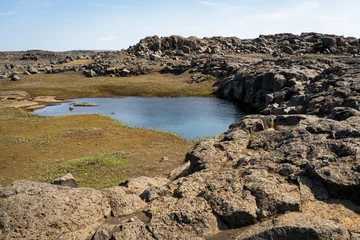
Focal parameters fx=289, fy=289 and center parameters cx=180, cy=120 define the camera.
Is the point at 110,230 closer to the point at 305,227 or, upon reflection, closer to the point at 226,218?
the point at 226,218

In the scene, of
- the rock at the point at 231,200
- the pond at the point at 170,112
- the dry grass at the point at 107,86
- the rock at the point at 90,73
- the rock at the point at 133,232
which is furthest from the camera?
the rock at the point at 90,73

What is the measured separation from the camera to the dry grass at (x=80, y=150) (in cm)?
3391

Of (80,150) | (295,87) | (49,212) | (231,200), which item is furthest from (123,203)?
(295,87)

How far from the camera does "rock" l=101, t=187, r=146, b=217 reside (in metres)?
14.4

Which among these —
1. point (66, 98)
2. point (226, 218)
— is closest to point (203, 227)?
point (226, 218)

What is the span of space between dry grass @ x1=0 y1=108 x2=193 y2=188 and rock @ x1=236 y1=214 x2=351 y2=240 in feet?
71.0

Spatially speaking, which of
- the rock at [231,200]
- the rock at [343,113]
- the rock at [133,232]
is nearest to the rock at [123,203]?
the rock at [133,232]

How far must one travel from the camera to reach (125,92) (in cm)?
11762

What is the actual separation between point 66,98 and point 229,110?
5996 cm

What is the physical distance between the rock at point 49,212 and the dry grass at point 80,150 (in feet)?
52.9

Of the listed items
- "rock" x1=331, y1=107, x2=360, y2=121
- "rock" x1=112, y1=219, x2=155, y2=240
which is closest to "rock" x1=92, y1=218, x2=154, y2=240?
"rock" x1=112, y1=219, x2=155, y2=240

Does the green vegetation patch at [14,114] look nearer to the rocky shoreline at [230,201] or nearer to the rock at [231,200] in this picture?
the rocky shoreline at [230,201]

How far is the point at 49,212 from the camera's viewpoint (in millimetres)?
12938

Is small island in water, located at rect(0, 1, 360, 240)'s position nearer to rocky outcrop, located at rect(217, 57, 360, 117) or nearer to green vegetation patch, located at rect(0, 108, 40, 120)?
rocky outcrop, located at rect(217, 57, 360, 117)
